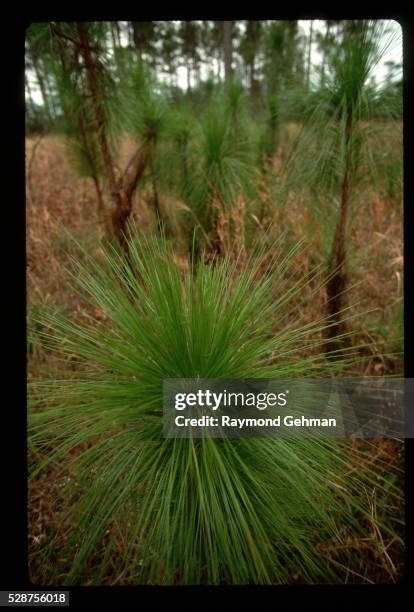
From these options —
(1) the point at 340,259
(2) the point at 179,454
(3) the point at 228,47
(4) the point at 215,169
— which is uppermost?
(3) the point at 228,47

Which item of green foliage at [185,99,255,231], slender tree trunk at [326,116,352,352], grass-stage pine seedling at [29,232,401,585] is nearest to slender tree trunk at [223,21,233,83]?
green foliage at [185,99,255,231]

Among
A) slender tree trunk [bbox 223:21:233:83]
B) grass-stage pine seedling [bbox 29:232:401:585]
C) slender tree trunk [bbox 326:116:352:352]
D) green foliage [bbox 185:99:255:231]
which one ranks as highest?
slender tree trunk [bbox 223:21:233:83]

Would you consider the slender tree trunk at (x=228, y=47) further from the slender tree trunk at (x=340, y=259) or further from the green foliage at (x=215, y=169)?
the slender tree trunk at (x=340, y=259)

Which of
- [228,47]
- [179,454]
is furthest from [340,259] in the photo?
[228,47]

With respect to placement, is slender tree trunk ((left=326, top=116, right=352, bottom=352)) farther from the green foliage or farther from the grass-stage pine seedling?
the green foliage

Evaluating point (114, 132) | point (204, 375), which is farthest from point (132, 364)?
point (114, 132)

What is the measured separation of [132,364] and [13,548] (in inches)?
13.6

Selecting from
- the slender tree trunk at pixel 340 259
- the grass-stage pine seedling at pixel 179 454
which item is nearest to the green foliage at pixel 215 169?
the slender tree trunk at pixel 340 259

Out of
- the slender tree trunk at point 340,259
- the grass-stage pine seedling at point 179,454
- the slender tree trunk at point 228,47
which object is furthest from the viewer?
the slender tree trunk at point 228,47

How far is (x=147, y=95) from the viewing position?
1624mm

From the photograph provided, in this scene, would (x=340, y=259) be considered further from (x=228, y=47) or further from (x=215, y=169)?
(x=228, y=47)

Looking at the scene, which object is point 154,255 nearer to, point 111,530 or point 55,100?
point 111,530

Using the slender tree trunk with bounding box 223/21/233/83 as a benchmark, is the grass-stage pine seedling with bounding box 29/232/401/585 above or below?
below

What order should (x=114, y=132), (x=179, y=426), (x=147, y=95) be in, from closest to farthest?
(x=179, y=426) < (x=114, y=132) < (x=147, y=95)
